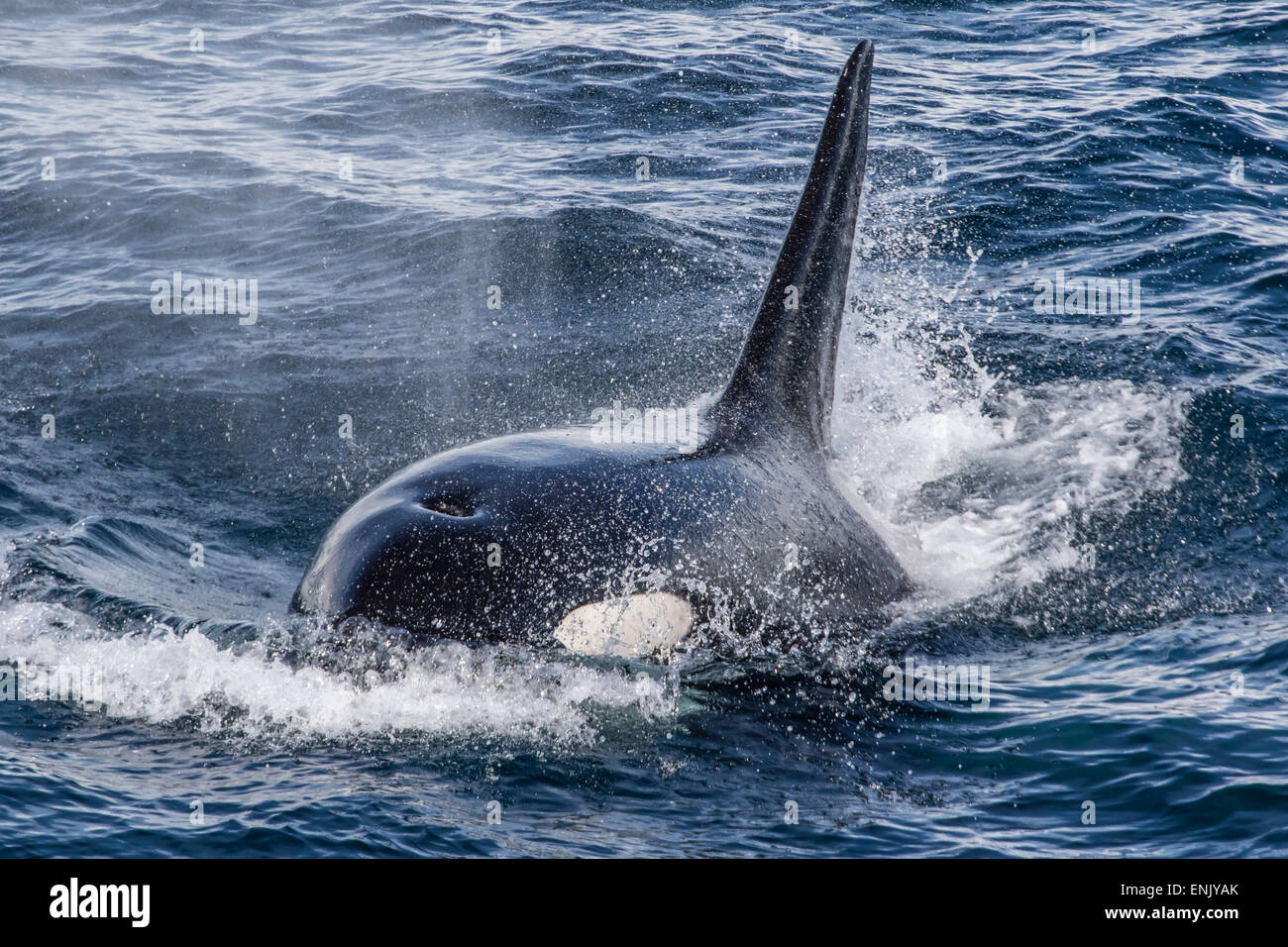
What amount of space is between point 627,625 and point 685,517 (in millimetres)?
786

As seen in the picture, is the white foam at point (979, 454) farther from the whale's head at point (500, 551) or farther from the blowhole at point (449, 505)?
A: the blowhole at point (449, 505)

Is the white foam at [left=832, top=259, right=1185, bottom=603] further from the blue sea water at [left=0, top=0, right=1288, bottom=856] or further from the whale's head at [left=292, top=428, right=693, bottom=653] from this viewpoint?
the whale's head at [left=292, top=428, right=693, bottom=653]

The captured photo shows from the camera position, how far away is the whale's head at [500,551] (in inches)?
283

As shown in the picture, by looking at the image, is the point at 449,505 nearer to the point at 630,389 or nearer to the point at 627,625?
the point at 627,625

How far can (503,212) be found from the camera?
1894 cm

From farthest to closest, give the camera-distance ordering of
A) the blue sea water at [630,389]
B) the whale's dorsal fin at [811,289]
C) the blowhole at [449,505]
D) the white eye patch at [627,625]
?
the whale's dorsal fin at [811,289]
the blowhole at [449,505]
the white eye patch at [627,625]
the blue sea water at [630,389]

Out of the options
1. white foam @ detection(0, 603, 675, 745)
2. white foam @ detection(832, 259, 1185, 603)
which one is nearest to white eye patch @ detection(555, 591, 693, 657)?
white foam @ detection(0, 603, 675, 745)

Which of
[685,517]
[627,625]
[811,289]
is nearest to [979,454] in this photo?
[811,289]

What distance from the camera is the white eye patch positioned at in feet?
24.1

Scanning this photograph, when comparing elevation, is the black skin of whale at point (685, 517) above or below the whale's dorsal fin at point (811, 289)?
below

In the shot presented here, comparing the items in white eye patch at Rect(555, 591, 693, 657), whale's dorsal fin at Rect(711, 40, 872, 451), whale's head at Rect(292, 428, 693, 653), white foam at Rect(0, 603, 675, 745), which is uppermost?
whale's dorsal fin at Rect(711, 40, 872, 451)

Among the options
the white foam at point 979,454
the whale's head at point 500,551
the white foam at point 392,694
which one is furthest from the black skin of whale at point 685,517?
the white foam at point 979,454
